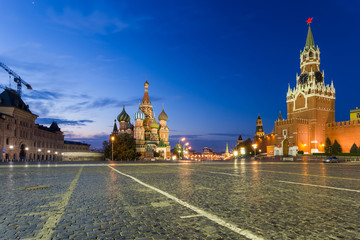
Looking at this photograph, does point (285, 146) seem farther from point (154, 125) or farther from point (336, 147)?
point (154, 125)

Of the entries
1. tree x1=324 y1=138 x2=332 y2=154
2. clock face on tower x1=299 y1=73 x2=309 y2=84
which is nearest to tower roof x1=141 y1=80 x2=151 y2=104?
clock face on tower x1=299 y1=73 x2=309 y2=84

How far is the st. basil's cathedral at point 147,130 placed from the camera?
94.2 metres

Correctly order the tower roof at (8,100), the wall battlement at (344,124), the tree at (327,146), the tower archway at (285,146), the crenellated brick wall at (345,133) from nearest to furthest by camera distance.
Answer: the crenellated brick wall at (345,133), the wall battlement at (344,124), the tower roof at (8,100), the tree at (327,146), the tower archway at (285,146)

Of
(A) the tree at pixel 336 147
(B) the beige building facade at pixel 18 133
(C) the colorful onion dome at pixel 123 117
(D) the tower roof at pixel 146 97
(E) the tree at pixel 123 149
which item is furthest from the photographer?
(D) the tower roof at pixel 146 97

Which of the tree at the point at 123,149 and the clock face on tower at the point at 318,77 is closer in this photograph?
the tree at the point at 123,149

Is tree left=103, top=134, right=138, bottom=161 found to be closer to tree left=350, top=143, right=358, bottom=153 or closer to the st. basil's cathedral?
the st. basil's cathedral

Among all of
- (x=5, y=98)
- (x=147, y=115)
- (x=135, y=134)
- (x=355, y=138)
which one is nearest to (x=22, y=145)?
(x=5, y=98)

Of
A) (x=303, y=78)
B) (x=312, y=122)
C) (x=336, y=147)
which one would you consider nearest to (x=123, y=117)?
(x=303, y=78)

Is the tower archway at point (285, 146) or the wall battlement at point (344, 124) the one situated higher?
the wall battlement at point (344, 124)

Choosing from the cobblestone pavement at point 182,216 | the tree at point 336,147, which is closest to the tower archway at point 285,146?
the tree at point 336,147

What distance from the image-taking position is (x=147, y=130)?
100 m

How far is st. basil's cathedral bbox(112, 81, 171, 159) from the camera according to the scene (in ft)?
309

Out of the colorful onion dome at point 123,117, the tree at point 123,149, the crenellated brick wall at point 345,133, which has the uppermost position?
the colorful onion dome at point 123,117

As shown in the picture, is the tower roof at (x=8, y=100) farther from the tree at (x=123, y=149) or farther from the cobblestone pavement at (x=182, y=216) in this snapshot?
the cobblestone pavement at (x=182, y=216)
